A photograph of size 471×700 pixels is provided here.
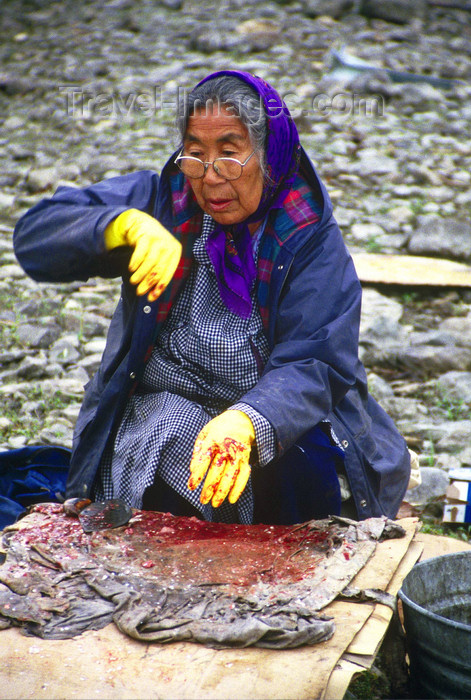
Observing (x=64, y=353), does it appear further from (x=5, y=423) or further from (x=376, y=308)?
(x=376, y=308)

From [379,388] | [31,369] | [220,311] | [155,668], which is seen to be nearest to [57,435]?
[31,369]

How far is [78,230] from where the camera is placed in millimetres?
2141

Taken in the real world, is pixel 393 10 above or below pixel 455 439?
above

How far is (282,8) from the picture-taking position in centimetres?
975

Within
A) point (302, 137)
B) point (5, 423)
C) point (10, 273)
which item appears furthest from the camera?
point (302, 137)

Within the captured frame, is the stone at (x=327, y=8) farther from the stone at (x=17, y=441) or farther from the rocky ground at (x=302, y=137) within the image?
the stone at (x=17, y=441)

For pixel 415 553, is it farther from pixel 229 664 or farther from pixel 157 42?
pixel 157 42

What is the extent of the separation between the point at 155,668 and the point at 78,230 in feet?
3.64

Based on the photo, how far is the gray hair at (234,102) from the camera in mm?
2041

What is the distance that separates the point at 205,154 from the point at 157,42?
24.3 feet

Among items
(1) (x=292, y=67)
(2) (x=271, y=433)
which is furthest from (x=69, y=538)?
(1) (x=292, y=67)

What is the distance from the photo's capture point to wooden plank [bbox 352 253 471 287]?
15.0 ft

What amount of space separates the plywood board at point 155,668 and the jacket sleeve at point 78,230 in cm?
96

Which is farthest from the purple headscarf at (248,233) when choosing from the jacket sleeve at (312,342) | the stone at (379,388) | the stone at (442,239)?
the stone at (442,239)
